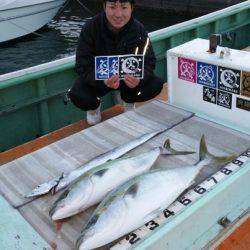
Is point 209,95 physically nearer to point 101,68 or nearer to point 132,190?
point 101,68

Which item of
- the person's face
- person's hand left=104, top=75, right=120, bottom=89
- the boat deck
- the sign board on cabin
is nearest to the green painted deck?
the boat deck

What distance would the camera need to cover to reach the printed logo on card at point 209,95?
10.0 ft

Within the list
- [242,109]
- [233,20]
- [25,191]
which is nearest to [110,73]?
[242,109]

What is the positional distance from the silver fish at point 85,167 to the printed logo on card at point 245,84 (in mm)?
640

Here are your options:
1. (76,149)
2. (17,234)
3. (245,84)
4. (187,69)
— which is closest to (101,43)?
(187,69)

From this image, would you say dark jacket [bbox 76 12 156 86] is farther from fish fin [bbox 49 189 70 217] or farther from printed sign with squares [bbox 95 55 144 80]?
fish fin [bbox 49 189 70 217]

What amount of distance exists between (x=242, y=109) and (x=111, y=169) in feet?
3.87

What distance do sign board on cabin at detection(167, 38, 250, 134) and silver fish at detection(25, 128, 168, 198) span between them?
45 cm

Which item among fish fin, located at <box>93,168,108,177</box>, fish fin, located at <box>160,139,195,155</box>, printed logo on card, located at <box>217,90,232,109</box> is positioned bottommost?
fish fin, located at <box>160,139,195,155</box>

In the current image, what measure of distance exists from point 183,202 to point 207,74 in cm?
122

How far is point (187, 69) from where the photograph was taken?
3.15 metres

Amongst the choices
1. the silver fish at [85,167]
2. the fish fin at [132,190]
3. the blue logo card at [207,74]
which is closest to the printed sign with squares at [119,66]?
the blue logo card at [207,74]

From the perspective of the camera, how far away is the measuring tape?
193cm

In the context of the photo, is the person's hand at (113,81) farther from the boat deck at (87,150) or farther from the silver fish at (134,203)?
the silver fish at (134,203)
